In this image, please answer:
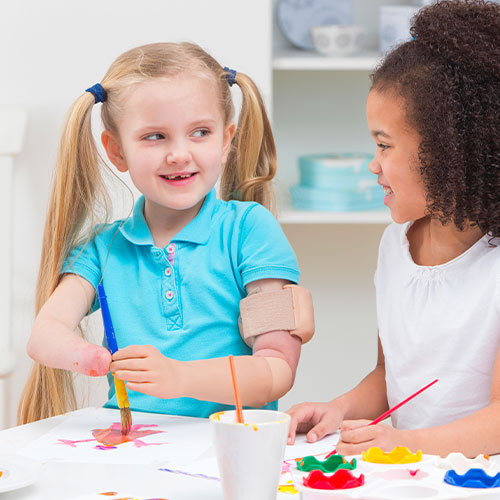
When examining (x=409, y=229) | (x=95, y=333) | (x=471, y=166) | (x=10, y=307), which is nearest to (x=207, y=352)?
(x=409, y=229)

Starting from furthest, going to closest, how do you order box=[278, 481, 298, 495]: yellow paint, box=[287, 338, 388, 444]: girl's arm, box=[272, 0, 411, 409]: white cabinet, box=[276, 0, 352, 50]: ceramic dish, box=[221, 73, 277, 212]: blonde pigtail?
box=[272, 0, 411, 409]: white cabinet, box=[276, 0, 352, 50]: ceramic dish, box=[221, 73, 277, 212]: blonde pigtail, box=[287, 338, 388, 444]: girl's arm, box=[278, 481, 298, 495]: yellow paint

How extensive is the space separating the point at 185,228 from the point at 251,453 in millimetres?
617

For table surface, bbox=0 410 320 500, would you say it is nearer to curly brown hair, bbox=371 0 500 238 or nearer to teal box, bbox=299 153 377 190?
curly brown hair, bbox=371 0 500 238

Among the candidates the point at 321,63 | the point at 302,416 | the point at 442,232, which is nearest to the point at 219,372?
the point at 302,416

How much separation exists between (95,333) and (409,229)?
3.19ft

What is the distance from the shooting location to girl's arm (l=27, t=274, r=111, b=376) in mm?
Answer: 967

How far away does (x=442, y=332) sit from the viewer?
107 cm

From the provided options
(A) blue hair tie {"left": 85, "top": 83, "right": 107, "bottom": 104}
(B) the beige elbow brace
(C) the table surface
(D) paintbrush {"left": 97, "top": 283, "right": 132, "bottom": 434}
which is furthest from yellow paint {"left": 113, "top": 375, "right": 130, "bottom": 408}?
(A) blue hair tie {"left": 85, "top": 83, "right": 107, "bottom": 104}

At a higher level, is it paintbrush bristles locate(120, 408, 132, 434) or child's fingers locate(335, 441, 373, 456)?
child's fingers locate(335, 441, 373, 456)

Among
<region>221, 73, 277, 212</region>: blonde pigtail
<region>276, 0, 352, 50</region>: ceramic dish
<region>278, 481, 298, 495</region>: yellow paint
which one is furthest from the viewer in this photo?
<region>276, 0, 352, 50</region>: ceramic dish

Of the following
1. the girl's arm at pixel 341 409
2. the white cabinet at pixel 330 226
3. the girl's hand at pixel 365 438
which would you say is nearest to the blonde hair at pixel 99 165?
the girl's arm at pixel 341 409

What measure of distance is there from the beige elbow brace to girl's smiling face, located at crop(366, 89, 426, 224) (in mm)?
179

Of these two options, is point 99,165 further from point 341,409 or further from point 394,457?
point 394,457

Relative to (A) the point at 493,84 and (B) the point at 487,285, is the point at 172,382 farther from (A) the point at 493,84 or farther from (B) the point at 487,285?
(A) the point at 493,84
